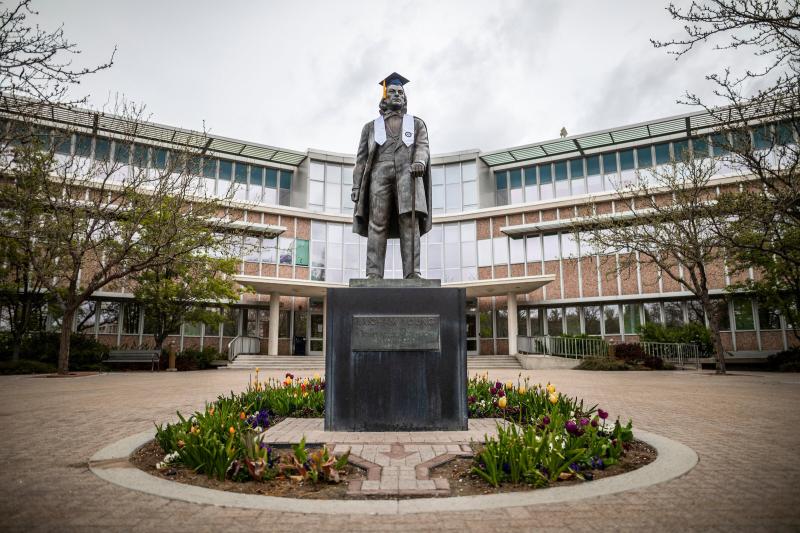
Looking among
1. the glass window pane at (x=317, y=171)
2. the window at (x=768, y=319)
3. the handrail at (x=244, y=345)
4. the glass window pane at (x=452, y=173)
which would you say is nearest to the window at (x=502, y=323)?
the glass window pane at (x=452, y=173)

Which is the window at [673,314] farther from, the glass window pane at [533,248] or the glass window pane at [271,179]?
the glass window pane at [271,179]

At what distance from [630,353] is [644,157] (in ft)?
42.7

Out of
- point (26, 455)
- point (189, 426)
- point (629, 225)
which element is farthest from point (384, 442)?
point (629, 225)

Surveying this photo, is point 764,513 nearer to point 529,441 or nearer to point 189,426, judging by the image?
point 529,441

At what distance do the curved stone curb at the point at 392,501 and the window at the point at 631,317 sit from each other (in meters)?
25.3

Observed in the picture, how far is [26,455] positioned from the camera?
5.01 meters

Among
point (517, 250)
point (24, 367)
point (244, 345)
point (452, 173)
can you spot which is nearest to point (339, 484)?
point (24, 367)

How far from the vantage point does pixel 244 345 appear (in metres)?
28.4

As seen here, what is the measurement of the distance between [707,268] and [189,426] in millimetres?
27763

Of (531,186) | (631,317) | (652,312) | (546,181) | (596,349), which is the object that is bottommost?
(596,349)

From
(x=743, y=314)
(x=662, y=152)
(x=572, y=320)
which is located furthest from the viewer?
(x=662, y=152)

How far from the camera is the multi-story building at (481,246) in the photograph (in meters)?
26.9

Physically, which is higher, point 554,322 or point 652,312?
point 652,312

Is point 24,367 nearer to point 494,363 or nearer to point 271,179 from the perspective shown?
point 271,179
